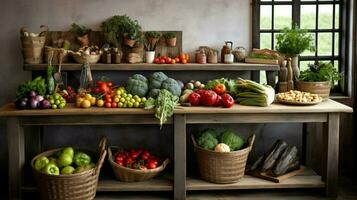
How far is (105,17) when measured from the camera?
614 cm

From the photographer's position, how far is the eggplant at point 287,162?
228 inches

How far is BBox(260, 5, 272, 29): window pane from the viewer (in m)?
6.33

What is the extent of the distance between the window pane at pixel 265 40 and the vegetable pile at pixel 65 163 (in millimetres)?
2489

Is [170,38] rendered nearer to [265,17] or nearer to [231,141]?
Answer: [265,17]

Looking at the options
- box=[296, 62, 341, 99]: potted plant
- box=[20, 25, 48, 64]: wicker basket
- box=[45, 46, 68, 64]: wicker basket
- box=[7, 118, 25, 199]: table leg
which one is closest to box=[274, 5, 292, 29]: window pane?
box=[296, 62, 341, 99]: potted plant

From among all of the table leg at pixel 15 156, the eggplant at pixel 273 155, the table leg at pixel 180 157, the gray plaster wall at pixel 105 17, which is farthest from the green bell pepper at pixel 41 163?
the eggplant at pixel 273 155

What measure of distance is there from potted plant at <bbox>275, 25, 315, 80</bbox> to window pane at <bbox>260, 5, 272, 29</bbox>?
0.86ft

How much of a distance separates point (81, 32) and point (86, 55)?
330mm

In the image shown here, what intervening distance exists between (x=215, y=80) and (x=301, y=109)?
1051mm

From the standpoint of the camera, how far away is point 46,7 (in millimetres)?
6121

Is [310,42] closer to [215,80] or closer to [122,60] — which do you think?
[215,80]

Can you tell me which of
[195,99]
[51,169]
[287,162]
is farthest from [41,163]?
[287,162]

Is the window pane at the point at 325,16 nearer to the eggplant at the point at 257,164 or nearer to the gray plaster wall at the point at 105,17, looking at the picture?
the gray plaster wall at the point at 105,17

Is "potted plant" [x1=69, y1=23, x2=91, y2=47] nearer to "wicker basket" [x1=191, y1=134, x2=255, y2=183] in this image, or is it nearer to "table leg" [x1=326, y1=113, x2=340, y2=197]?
"wicker basket" [x1=191, y1=134, x2=255, y2=183]
